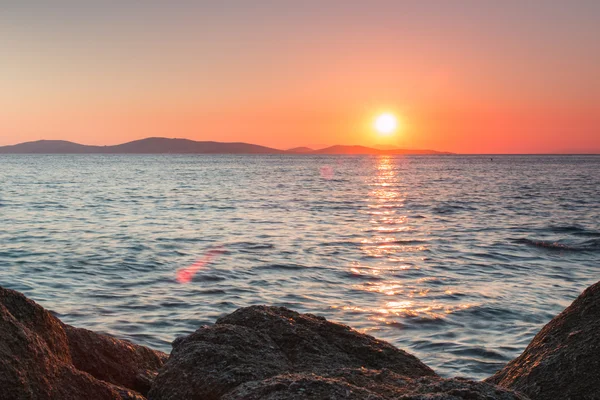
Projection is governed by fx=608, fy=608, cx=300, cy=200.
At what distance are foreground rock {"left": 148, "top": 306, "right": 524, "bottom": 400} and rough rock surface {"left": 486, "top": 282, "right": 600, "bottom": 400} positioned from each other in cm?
69

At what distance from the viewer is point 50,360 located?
12.4ft

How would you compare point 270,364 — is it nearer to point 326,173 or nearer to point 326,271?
point 326,271

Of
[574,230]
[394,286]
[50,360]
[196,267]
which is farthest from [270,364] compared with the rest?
[574,230]

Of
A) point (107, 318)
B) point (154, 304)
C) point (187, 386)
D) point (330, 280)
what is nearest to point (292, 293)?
point (330, 280)

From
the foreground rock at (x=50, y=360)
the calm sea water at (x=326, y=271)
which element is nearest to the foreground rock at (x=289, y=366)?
the foreground rock at (x=50, y=360)

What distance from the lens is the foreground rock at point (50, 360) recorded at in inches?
137

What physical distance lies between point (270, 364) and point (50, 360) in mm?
1435

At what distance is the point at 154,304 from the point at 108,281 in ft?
8.74

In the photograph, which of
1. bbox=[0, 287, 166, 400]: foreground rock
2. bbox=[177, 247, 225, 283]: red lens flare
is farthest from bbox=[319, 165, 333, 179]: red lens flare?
bbox=[0, 287, 166, 400]: foreground rock

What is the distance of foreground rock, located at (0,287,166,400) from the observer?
3484 mm

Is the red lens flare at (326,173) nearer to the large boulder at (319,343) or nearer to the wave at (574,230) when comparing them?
the wave at (574,230)

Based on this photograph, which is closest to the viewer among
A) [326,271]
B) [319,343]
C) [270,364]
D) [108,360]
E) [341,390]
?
[341,390]

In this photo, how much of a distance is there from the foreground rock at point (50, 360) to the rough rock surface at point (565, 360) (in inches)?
112

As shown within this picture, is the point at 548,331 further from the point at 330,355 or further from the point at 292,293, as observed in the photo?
the point at 292,293
